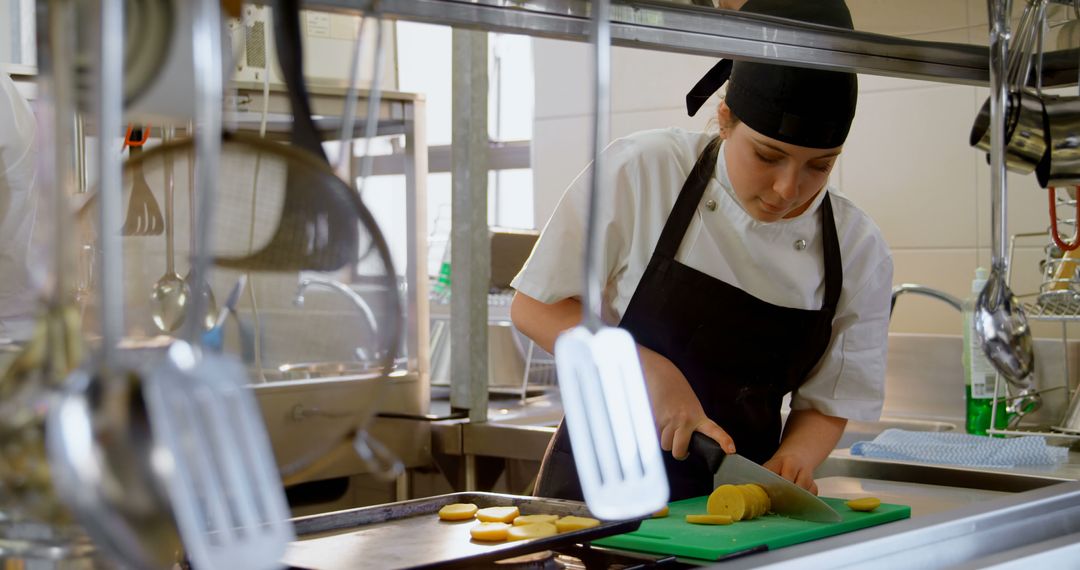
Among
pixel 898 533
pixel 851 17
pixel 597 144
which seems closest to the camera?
pixel 597 144

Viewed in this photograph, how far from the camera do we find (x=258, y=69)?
215cm

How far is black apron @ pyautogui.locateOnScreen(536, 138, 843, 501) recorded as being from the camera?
5.19 ft

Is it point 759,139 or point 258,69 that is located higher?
point 258,69

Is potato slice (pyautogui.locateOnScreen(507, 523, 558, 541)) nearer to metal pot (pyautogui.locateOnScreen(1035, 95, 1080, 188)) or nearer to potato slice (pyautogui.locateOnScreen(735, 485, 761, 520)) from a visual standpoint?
potato slice (pyautogui.locateOnScreen(735, 485, 761, 520))

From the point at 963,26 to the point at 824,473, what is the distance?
93cm

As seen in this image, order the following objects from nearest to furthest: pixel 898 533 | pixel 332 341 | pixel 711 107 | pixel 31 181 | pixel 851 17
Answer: pixel 332 341, pixel 898 533, pixel 851 17, pixel 31 181, pixel 711 107

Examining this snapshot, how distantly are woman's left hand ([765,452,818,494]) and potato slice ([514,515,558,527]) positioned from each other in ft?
1.36

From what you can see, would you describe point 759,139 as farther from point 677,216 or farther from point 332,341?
point 332,341

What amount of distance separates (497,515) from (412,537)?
0.27ft

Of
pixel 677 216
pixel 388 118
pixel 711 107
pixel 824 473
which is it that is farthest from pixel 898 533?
pixel 711 107

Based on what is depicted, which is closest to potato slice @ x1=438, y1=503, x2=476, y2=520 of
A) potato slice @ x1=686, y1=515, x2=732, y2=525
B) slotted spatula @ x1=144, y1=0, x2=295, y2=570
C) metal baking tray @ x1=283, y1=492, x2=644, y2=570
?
metal baking tray @ x1=283, y1=492, x2=644, y2=570

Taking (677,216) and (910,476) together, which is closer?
(677,216)

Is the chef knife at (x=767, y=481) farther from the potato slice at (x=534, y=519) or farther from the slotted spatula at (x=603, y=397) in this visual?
the slotted spatula at (x=603, y=397)

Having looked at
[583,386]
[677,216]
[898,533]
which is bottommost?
[898,533]
